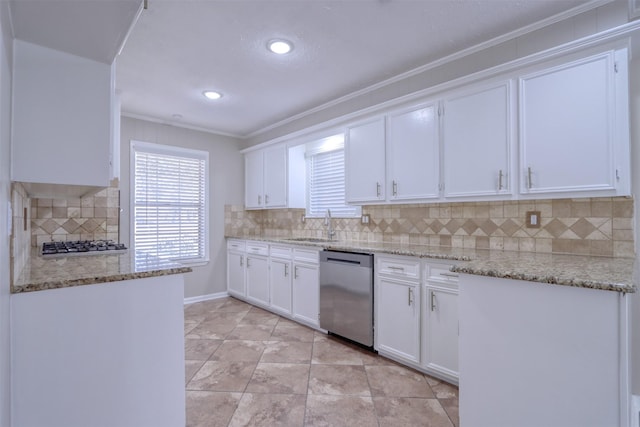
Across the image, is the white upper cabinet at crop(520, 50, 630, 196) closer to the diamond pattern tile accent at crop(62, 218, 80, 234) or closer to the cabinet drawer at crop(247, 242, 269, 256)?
the cabinet drawer at crop(247, 242, 269, 256)

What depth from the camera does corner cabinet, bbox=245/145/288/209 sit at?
4.14 metres

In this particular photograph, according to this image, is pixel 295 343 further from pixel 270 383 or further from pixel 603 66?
pixel 603 66

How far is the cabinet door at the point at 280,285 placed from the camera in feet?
11.7

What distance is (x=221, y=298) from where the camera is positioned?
15.1ft

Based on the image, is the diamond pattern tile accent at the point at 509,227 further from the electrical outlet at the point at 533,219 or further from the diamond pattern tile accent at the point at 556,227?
the diamond pattern tile accent at the point at 556,227

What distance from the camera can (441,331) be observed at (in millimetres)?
2213

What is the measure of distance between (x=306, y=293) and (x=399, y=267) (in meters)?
1.24

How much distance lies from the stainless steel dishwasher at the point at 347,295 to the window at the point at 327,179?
2.68ft

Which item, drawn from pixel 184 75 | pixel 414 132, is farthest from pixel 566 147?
pixel 184 75

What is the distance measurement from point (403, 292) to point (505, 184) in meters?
1.08

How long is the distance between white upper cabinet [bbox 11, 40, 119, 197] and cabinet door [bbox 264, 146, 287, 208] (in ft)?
8.68

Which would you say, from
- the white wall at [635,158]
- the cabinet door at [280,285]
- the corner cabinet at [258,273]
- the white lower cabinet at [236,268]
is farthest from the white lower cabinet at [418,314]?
the white lower cabinet at [236,268]

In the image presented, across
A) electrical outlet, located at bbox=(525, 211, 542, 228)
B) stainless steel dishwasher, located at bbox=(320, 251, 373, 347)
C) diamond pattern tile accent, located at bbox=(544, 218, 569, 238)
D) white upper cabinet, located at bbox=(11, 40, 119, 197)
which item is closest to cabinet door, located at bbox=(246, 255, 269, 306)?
stainless steel dishwasher, located at bbox=(320, 251, 373, 347)

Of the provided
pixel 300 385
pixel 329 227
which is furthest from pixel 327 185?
pixel 300 385
